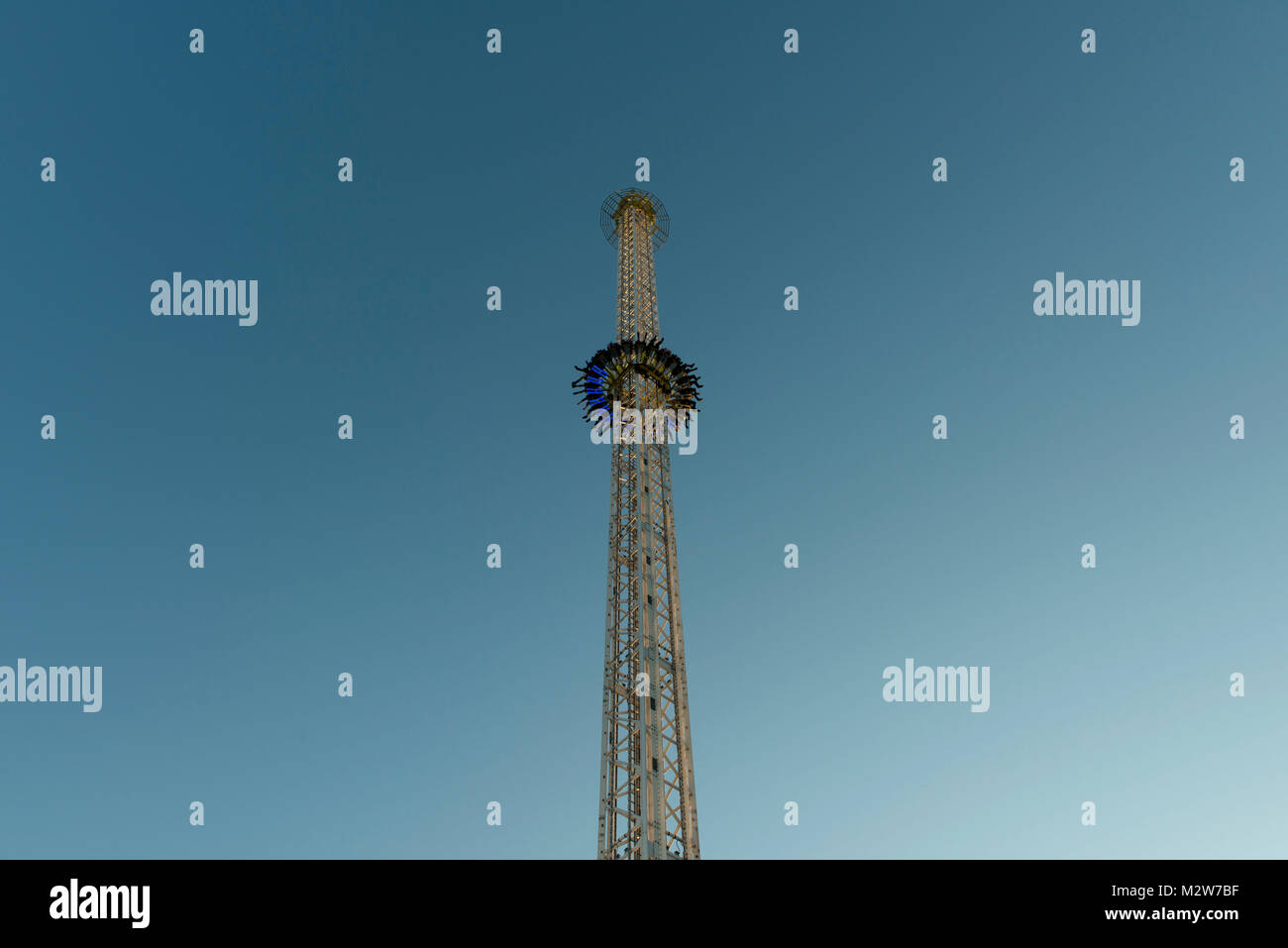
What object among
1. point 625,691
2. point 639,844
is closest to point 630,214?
point 625,691

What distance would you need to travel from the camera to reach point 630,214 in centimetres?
5909

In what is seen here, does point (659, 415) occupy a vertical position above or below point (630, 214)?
below
